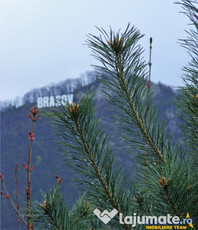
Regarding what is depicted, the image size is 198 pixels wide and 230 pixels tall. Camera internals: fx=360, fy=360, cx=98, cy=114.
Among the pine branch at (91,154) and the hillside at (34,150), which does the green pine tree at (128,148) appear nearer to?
the pine branch at (91,154)

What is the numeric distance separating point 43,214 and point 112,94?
566 millimetres

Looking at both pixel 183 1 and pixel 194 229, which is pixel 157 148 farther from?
pixel 183 1

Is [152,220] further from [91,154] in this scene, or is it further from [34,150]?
[34,150]

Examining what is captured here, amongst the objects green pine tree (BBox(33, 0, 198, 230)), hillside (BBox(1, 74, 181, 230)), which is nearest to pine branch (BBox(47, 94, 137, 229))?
green pine tree (BBox(33, 0, 198, 230))

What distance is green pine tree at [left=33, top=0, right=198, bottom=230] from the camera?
1.21 m

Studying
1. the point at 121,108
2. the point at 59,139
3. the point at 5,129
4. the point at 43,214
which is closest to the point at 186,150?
the point at 121,108

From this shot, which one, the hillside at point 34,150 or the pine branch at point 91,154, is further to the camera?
the hillside at point 34,150

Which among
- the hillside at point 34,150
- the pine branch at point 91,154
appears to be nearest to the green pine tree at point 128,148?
the pine branch at point 91,154

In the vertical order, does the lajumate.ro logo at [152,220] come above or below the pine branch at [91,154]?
below

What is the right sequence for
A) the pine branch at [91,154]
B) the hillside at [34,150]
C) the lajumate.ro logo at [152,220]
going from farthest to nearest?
the hillside at [34,150]
the pine branch at [91,154]
the lajumate.ro logo at [152,220]

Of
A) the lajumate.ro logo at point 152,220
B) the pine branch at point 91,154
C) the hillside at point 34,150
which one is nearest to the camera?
the lajumate.ro logo at point 152,220

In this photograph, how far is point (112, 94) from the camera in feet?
5.02

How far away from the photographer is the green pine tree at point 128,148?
→ 121 centimetres

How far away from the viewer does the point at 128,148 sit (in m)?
1.58
